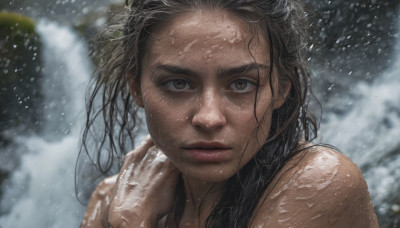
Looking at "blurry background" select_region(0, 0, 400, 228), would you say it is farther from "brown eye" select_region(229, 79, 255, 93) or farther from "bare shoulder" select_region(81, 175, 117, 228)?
"brown eye" select_region(229, 79, 255, 93)

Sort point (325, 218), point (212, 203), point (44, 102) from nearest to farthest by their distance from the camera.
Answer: point (325, 218), point (212, 203), point (44, 102)

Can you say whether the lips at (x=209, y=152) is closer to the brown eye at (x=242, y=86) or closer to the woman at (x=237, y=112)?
the woman at (x=237, y=112)

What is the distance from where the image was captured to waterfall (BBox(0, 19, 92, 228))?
13.2 feet

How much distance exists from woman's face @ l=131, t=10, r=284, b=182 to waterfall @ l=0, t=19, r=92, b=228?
2132 mm

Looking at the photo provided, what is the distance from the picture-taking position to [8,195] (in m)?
4.12

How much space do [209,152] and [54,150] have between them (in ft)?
8.55

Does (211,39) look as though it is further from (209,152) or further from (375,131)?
(375,131)

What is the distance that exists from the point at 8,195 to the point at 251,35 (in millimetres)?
2748

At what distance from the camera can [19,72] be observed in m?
4.34

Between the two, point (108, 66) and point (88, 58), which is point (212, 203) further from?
Answer: point (88, 58)

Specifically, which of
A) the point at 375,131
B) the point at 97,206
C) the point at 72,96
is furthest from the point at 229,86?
the point at 72,96

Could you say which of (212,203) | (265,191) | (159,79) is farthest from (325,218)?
(159,79)

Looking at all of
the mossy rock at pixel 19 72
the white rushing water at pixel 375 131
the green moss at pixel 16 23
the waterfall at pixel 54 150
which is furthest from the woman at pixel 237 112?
the green moss at pixel 16 23

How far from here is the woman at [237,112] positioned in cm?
182
